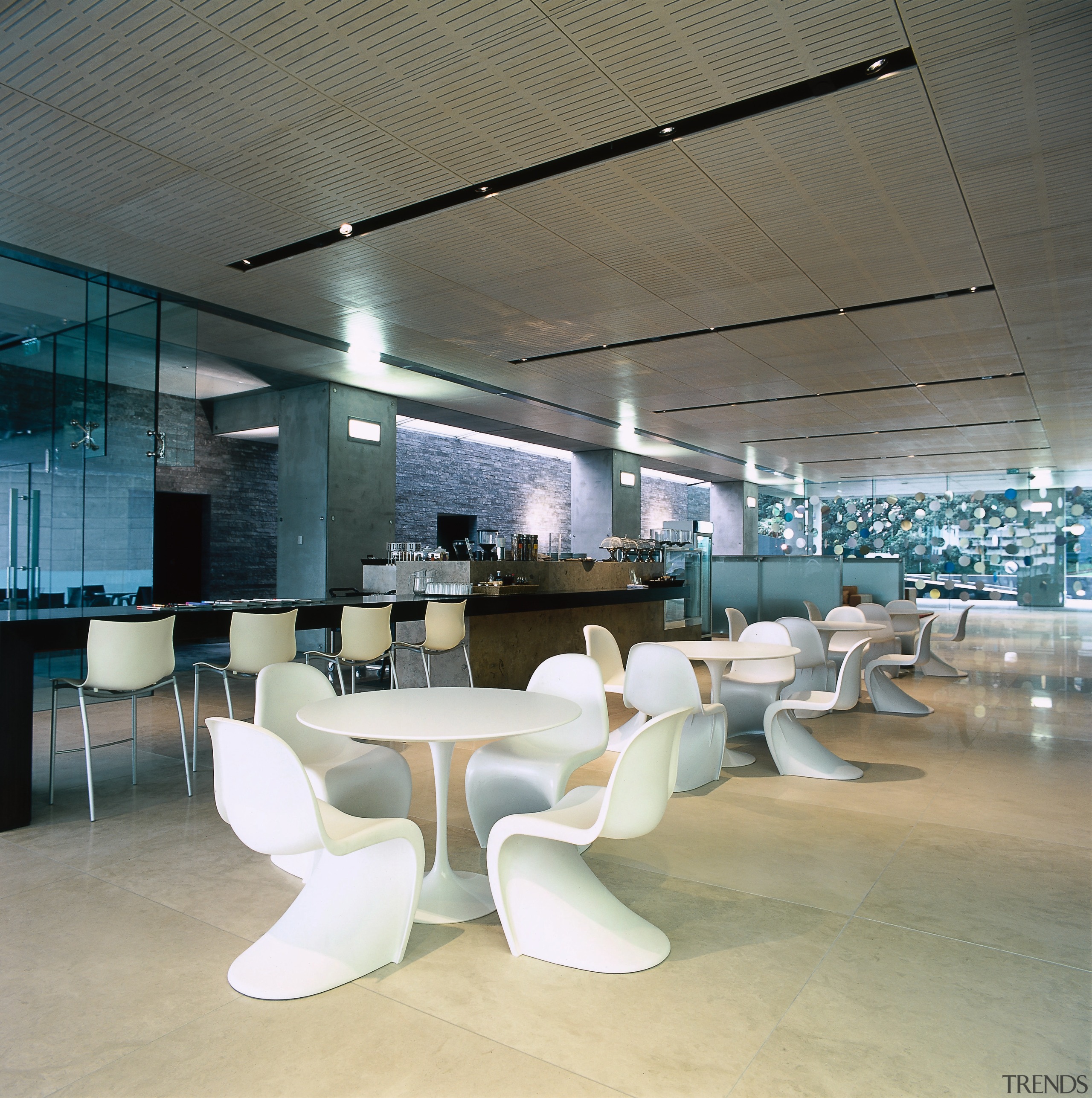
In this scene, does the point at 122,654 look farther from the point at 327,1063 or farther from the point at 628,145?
the point at 628,145

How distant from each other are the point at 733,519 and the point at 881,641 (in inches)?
501

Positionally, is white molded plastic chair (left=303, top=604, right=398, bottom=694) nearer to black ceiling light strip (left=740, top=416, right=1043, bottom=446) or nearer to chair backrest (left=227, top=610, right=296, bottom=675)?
chair backrest (left=227, top=610, right=296, bottom=675)

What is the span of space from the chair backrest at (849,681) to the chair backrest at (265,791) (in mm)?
3407

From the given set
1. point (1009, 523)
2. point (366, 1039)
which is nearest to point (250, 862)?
point (366, 1039)

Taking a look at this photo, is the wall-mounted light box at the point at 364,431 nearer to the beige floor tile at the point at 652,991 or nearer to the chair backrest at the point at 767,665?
the chair backrest at the point at 767,665

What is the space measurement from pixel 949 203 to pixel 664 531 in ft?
30.8

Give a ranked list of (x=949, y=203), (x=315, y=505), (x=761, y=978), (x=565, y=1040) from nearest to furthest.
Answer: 1. (x=565, y=1040)
2. (x=761, y=978)
3. (x=949, y=203)
4. (x=315, y=505)

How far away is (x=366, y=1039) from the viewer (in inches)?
82.7

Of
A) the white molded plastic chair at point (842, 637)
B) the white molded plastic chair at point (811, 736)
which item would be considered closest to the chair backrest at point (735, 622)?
the white molded plastic chair at point (842, 637)

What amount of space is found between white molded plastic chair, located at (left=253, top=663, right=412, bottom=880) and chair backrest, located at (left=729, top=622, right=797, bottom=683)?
3.02 metres

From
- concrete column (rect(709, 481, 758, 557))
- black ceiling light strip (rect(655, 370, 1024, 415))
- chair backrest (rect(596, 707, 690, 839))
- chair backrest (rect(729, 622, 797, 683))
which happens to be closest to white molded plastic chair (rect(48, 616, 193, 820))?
chair backrest (rect(596, 707, 690, 839))

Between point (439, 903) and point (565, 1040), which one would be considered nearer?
point (565, 1040)

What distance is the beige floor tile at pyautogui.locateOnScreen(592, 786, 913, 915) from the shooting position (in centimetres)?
315

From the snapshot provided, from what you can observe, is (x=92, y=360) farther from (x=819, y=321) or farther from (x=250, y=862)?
(x=819, y=321)
